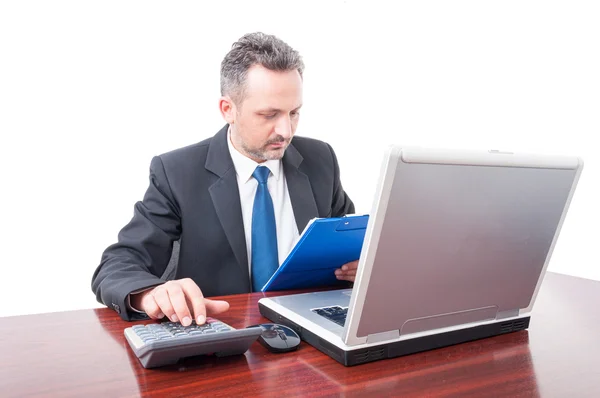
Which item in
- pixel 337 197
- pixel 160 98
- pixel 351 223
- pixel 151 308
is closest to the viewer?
pixel 151 308

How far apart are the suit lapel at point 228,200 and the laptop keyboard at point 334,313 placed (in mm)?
699

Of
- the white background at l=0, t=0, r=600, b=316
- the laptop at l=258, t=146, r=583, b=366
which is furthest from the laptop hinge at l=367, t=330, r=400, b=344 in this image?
→ the white background at l=0, t=0, r=600, b=316

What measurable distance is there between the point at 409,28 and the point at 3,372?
3.54m

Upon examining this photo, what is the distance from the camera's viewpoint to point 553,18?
114 inches

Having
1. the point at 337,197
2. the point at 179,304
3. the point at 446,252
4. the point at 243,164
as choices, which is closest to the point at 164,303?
the point at 179,304

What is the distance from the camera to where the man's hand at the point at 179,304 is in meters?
1.03

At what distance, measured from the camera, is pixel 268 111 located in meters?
1.91

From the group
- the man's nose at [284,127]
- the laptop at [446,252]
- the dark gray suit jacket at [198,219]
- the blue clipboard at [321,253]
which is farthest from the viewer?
the man's nose at [284,127]

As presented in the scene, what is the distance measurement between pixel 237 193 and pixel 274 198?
220 millimetres

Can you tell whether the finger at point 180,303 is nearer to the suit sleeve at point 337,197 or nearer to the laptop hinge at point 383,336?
the laptop hinge at point 383,336

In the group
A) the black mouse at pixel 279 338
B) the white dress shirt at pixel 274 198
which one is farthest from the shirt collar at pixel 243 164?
the black mouse at pixel 279 338

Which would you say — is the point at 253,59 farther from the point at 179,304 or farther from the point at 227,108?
the point at 179,304

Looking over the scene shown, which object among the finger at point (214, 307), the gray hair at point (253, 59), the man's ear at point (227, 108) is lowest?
the finger at point (214, 307)

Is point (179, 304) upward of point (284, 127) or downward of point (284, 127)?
downward
